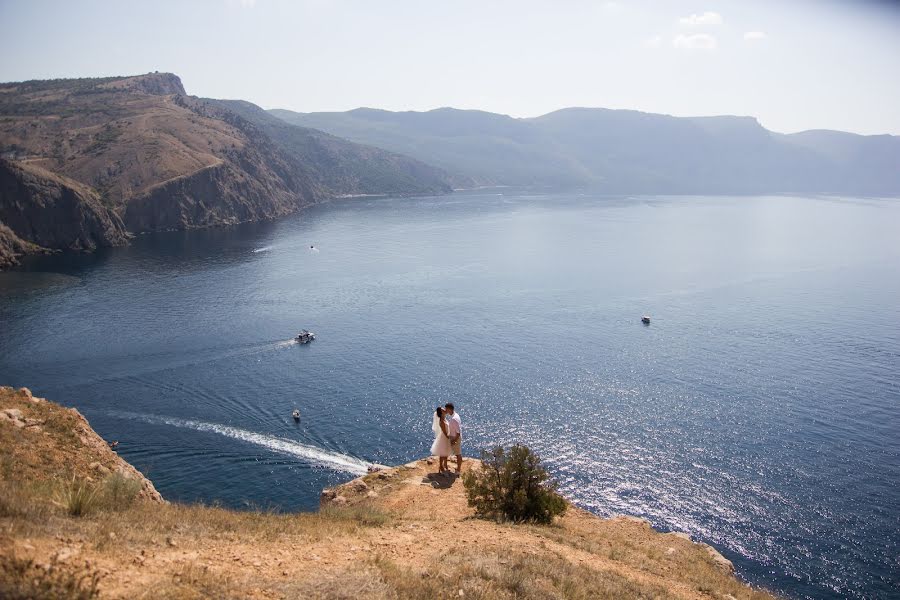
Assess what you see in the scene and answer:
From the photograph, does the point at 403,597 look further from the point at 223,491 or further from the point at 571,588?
the point at 223,491

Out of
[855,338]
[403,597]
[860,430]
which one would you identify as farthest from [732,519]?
[855,338]

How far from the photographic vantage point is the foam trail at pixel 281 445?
3575cm

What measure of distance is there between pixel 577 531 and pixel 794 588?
1507cm

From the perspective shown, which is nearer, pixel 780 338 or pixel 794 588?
pixel 794 588

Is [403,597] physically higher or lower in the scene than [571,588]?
higher

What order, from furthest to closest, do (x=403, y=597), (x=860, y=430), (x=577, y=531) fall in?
1. (x=860, y=430)
2. (x=577, y=531)
3. (x=403, y=597)

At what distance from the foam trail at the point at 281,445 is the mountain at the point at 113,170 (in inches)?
2713

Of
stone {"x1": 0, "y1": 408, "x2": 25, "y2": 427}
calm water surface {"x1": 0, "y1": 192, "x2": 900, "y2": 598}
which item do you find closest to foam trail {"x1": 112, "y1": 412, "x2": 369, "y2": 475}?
calm water surface {"x1": 0, "y1": 192, "x2": 900, "y2": 598}

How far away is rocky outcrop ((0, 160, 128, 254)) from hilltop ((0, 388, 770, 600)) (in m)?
100

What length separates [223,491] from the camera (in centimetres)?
3216

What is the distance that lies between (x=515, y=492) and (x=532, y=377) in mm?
32422

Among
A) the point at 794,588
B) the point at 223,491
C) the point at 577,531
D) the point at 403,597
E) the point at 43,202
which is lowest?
the point at 794,588

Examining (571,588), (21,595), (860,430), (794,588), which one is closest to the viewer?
(21,595)

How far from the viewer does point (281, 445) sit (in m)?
37.5
